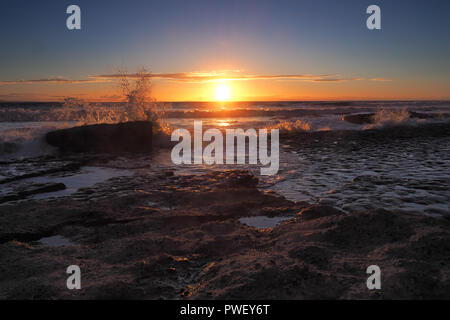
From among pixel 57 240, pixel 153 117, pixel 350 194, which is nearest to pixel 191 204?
pixel 57 240

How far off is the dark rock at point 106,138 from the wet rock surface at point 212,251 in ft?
20.2

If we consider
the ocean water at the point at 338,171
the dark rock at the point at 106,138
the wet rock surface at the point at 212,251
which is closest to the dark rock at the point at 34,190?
the ocean water at the point at 338,171

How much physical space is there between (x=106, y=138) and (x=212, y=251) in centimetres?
913

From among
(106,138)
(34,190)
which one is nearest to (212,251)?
(34,190)

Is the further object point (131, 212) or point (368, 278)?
point (131, 212)

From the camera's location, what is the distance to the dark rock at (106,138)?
10469 millimetres

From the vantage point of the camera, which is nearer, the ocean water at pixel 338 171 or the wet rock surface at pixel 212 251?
the wet rock surface at pixel 212 251

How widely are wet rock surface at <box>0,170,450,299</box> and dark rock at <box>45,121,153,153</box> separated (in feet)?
20.2

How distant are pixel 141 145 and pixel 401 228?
929 cm

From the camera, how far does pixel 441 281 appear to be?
231cm

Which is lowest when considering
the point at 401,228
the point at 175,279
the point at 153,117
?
the point at 175,279

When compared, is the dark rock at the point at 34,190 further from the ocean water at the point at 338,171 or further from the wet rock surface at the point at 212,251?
the wet rock surface at the point at 212,251

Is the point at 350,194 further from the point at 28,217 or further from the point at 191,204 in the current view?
the point at 28,217

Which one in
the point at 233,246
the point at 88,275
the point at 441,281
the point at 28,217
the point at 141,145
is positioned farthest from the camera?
the point at 141,145
